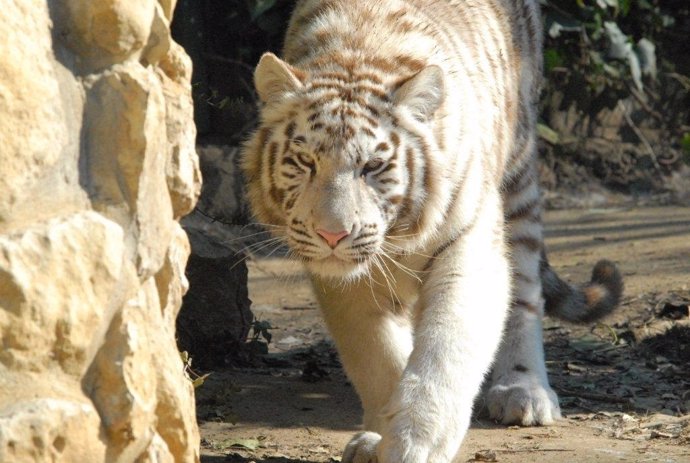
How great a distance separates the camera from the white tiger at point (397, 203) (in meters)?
3.27

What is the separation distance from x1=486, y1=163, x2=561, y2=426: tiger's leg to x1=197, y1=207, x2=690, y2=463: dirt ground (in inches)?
3.0

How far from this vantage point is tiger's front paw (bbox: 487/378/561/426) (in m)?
4.00

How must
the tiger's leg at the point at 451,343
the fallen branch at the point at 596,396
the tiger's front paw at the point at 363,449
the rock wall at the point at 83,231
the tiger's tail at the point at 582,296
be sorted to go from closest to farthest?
the rock wall at the point at 83,231 → the tiger's leg at the point at 451,343 → the tiger's front paw at the point at 363,449 → the fallen branch at the point at 596,396 → the tiger's tail at the point at 582,296

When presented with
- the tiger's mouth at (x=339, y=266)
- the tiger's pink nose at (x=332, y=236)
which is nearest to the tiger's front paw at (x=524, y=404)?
the tiger's mouth at (x=339, y=266)

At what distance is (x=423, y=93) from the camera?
137 inches

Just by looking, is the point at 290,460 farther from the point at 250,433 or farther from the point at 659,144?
the point at 659,144

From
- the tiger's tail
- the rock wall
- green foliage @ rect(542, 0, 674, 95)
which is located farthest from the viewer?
green foliage @ rect(542, 0, 674, 95)

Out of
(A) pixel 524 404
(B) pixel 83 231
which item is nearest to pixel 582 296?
(A) pixel 524 404

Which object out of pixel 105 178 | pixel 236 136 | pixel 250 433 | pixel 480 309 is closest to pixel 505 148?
pixel 480 309

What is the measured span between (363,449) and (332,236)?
0.61 metres

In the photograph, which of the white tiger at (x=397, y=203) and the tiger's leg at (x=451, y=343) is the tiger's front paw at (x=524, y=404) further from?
the tiger's leg at (x=451, y=343)

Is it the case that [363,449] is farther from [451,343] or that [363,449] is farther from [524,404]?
[524,404]

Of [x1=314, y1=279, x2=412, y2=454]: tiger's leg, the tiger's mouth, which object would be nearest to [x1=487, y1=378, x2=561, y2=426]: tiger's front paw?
[x1=314, y1=279, x2=412, y2=454]: tiger's leg

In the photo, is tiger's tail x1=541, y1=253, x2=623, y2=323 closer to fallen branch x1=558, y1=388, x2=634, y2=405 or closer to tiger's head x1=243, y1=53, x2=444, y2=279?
fallen branch x1=558, y1=388, x2=634, y2=405
